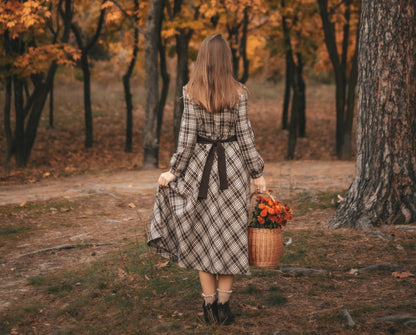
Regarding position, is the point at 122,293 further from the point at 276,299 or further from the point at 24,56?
the point at 24,56

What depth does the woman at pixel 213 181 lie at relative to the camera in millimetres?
3559

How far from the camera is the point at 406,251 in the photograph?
5031 millimetres

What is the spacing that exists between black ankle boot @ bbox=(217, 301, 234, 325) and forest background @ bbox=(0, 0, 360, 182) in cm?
967

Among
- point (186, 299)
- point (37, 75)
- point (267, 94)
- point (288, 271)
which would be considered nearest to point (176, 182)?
point (186, 299)

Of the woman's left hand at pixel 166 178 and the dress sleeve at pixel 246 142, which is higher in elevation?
the dress sleeve at pixel 246 142

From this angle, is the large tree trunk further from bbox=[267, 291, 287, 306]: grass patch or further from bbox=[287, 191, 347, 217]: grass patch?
→ bbox=[267, 291, 287, 306]: grass patch

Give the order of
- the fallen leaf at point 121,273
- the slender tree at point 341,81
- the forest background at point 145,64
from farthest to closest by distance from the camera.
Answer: the slender tree at point 341,81
the forest background at point 145,64
the fallen leaf at point 121,273

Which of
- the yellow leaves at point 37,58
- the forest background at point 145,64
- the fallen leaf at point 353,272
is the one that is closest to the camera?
the fallen leaf at point 353,272

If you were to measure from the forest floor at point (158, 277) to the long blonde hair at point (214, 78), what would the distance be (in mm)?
1670

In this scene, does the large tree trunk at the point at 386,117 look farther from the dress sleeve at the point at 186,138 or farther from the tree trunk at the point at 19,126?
the tree trunk at the point at 19,126

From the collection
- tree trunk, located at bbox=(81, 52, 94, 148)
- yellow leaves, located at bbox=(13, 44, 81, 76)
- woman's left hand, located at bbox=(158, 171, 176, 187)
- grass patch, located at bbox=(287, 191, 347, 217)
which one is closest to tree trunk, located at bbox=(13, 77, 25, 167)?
yellow leaves, located at bbox=(13, 44, 81, 76)

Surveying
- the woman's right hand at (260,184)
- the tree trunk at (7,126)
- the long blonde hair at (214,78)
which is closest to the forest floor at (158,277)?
the woman's right hand at (260,184)

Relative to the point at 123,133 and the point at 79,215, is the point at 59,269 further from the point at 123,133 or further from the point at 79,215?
the point at 123,133

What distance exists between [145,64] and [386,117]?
8493 millimetres
